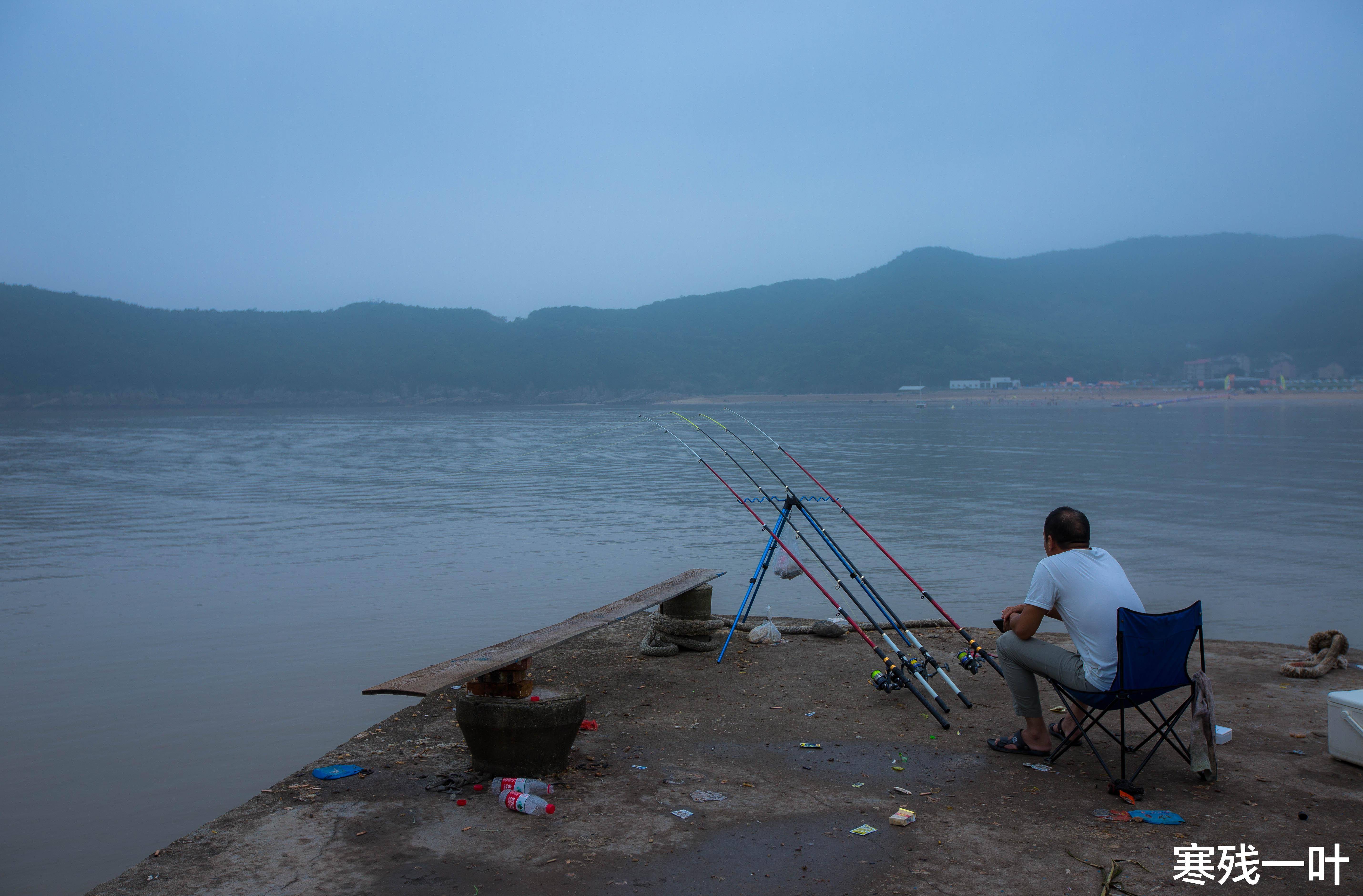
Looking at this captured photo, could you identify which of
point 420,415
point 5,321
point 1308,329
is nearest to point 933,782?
point 420,415

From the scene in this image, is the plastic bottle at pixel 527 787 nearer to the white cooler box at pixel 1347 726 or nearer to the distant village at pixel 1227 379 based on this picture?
the white cooler box at pixel 1347 726

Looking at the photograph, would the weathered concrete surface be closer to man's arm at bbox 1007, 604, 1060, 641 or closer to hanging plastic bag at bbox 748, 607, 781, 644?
man's arm at bbox 1007, 604, 1060, 641

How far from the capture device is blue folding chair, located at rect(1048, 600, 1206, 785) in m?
3.76

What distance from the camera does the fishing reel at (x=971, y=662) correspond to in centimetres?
559

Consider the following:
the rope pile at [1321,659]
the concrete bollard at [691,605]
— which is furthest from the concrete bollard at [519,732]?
the rope pile at [1321,659]

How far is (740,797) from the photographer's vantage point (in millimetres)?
3975

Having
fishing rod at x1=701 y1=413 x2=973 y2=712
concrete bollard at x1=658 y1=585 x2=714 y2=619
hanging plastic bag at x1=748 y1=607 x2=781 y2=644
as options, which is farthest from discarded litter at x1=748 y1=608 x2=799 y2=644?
fishing rod at x1=701 y1=413 x2=973 y2=712

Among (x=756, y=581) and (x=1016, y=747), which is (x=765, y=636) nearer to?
(x=756, y=581)

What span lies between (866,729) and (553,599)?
200 inches

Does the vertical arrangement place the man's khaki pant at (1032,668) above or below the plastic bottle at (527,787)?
above

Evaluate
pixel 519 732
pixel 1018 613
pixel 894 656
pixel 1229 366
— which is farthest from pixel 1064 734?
pixel 1229 366

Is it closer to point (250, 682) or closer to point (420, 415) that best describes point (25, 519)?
point (250, 682)

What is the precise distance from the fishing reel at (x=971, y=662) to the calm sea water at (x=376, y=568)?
7.19ft

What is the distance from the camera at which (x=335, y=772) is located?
4305mm
